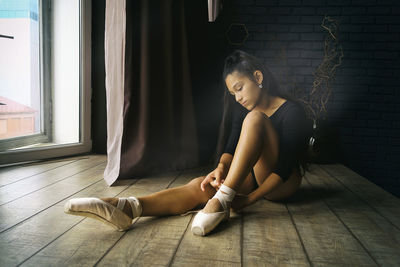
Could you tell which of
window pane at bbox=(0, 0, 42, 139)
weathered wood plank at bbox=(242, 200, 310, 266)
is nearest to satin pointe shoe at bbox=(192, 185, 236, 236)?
weathered wood plank at bbox=(242, 200, 310, 266)

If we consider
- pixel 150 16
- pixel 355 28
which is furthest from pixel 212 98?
pixel 355 28

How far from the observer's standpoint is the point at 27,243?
40.9 inches

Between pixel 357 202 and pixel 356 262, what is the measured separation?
744mm

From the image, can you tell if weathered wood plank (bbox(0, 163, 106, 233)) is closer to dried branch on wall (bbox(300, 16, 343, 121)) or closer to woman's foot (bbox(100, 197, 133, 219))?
woman's foot (bbox(100, 197, 133, 219))

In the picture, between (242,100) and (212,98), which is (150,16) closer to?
(212,98)

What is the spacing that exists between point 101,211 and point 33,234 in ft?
0.89

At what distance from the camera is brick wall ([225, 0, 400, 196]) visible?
2820 mm

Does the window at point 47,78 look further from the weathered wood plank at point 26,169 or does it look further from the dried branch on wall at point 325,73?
the dried branch on wall at point 325,73

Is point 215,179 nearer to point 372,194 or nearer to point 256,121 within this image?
point 256,121

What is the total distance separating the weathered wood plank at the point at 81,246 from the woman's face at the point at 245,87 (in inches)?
28.8

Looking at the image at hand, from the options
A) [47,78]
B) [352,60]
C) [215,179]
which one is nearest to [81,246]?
[215,179]

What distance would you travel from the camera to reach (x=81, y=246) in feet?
3.36

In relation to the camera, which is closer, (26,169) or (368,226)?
(368,226)

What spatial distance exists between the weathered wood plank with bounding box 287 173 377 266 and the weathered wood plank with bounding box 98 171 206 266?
1.47 feet
